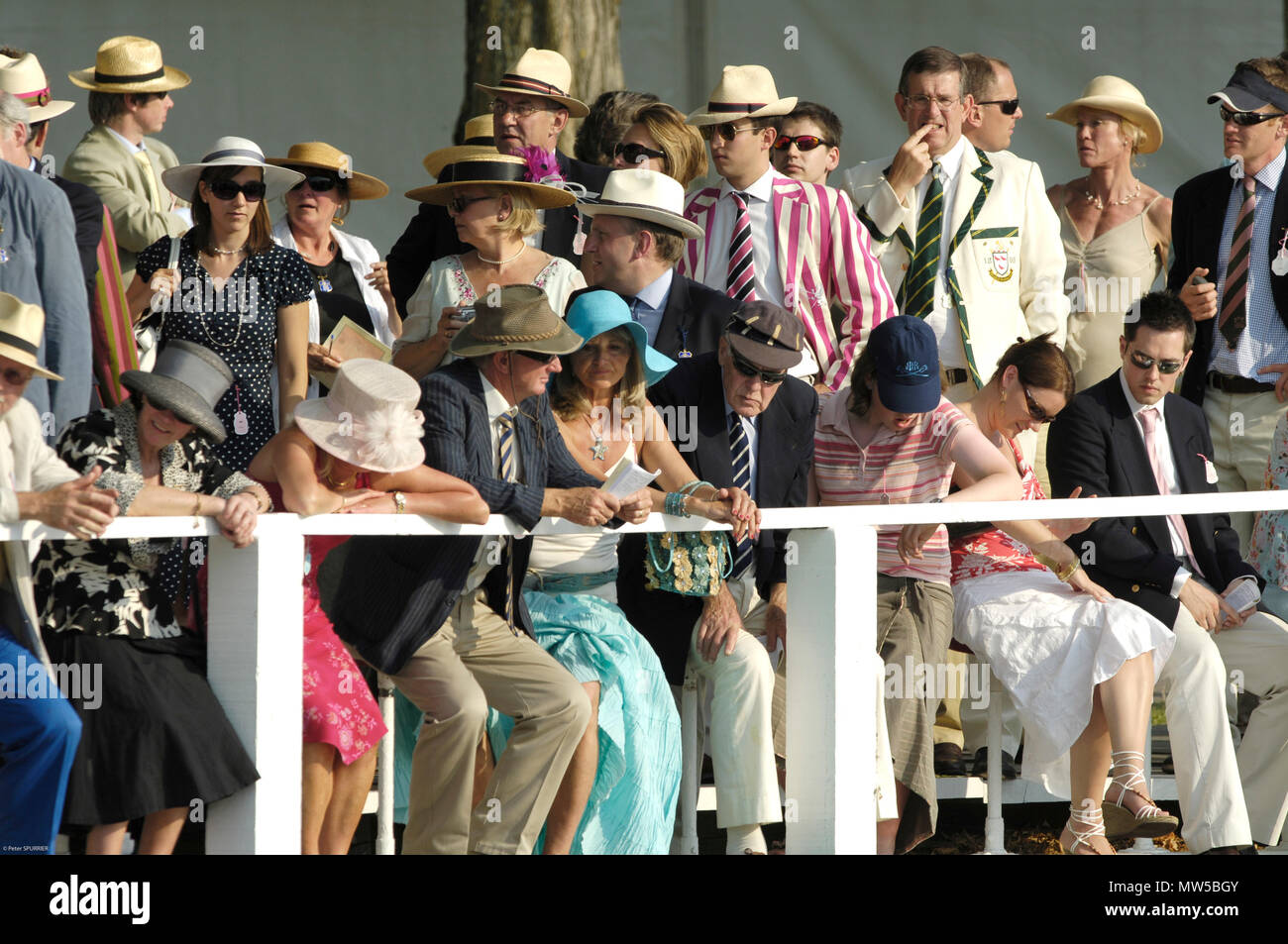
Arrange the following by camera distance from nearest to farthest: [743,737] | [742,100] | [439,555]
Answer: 1. [439,555]
2. [743,737]
3. [742,100]

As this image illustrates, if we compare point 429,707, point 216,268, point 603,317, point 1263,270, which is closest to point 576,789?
point 429,707

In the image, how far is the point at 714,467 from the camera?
16.9 feet

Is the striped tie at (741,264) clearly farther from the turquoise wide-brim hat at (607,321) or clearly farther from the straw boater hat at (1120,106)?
the straw boater hat at (1120,106)

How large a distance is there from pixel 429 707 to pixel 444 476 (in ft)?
1.83

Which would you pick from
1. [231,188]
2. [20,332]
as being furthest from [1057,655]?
[20,332]

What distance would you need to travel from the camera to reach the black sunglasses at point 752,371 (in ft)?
16.5

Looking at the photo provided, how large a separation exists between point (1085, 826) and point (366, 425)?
2170 millimetres

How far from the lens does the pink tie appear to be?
18.5ft

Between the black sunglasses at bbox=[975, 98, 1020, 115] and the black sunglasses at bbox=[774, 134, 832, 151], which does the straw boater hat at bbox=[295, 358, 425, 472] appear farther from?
the black sunglasses at bbox=[975, 98, 1020, 115]

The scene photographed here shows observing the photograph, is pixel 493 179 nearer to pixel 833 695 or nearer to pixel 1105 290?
pixel 833 695

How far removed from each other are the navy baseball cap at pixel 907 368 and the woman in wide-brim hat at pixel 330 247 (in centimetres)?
182

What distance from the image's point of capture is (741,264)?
5.98 m
